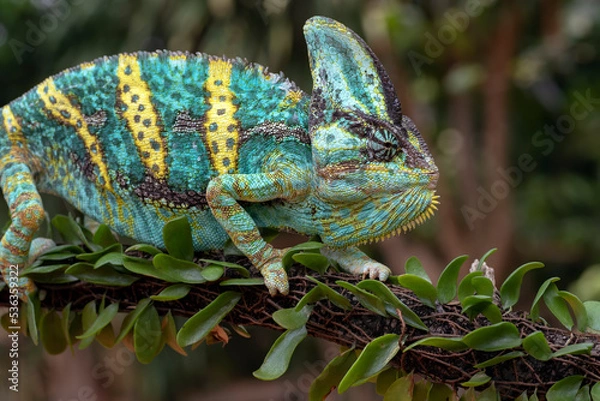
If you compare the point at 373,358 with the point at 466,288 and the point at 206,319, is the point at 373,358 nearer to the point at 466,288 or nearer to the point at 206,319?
the point at 466,288

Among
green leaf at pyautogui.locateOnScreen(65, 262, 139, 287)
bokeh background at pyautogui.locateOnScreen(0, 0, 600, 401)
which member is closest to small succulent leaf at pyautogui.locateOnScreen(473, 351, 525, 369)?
green leaf at pyautogui.locateOnScreen(65, 262, 139, 287)

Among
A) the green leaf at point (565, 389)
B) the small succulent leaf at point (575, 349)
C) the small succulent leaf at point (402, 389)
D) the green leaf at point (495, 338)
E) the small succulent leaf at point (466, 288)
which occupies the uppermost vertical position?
Answer: the small succulent leaf at point (466, 288)

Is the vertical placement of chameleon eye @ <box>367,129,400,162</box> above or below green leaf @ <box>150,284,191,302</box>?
above

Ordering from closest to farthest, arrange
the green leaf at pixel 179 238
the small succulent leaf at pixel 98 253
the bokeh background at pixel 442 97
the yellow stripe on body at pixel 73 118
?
the green leaf at pixel 179 238 → the small succulent leaf at pixel 98 253 → the yellow stripe on body at pixel 73 118 → the bokeh background at pixel 442 97

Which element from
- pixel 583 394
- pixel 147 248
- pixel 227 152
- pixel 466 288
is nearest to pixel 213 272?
pixel 147 248

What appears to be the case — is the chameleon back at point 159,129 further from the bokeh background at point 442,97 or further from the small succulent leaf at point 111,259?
the bokeh background at point 442,97

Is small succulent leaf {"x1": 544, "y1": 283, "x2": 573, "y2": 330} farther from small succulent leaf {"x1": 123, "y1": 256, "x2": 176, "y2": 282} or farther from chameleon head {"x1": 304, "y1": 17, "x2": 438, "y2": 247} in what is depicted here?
small succulent leaf {"x1": 123, "y1": 256, "x2": 176, "y2": 282}

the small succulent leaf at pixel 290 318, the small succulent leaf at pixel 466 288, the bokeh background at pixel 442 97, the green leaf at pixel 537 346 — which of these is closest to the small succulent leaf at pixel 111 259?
the small succulent leaf at pixel 290 318
